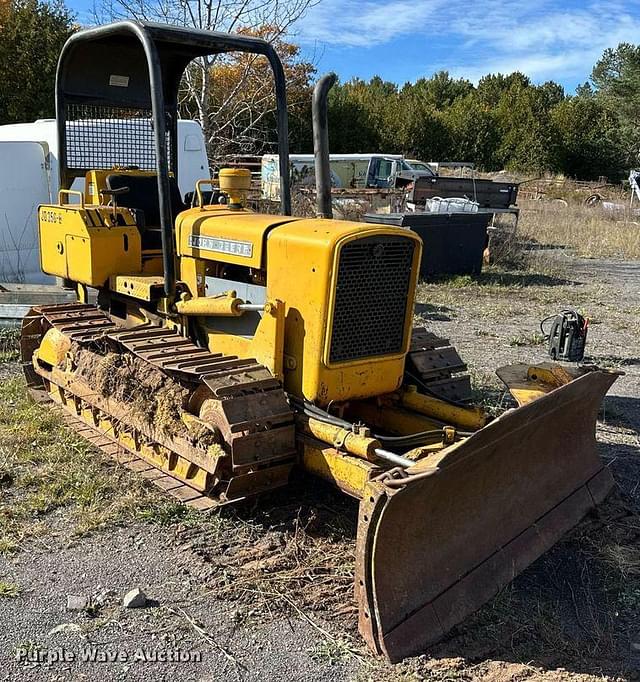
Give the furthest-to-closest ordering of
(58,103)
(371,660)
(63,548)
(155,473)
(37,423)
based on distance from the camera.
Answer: (58,103)
(37,423)
(155,473)
(63,548)
(371,660)

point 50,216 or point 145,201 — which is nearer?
point 145,201

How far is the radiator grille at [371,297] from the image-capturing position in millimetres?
4125

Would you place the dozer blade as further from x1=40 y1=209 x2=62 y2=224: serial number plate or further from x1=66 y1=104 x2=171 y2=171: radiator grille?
x1=66 y1=104 x2=171 y2=171: radiator grille

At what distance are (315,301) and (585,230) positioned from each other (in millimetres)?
18208

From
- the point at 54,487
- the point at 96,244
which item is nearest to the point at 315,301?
the point at 54,487

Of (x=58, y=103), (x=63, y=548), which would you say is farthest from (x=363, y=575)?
(x=58, y=103)

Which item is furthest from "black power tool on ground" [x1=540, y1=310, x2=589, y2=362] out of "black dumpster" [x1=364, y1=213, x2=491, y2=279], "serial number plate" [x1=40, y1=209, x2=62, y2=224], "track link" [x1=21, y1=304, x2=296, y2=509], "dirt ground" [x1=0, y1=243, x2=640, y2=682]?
"black dumpster" [x1=364, y1=213, x2=491, y2=279]

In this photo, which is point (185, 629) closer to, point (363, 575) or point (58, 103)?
point (363, 575)

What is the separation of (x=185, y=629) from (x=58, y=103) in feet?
14.5

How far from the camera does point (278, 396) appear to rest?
4129mm

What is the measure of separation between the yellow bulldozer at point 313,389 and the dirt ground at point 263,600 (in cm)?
17

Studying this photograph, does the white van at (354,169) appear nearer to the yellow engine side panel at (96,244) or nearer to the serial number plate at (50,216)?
the serial number plate at (50,216)

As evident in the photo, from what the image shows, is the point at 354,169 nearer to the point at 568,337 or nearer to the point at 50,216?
the point at 568,337

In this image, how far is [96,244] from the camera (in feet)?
Result: 18.0
